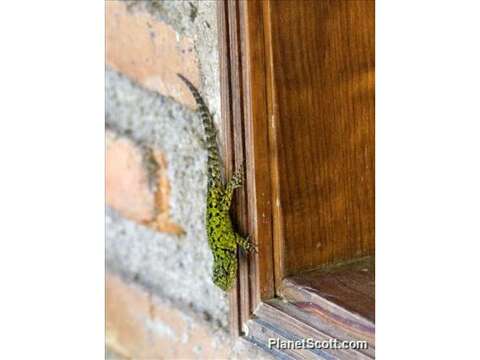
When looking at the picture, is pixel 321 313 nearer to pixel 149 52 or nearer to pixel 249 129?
pixel 249 129

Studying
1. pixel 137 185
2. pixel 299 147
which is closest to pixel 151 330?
pixel 137 185

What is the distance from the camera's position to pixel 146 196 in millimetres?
1329

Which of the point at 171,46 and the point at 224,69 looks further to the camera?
the point at 171,46

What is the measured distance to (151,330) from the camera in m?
1.38

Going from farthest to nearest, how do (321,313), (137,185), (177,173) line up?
(137,185) < (177,173) < (321,313)

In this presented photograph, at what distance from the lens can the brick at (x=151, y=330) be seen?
1227 millimetres

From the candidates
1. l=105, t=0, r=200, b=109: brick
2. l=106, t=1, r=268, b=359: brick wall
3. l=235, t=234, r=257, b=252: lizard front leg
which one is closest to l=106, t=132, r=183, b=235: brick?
l=106, t=1, r=268, b=359: brick wall

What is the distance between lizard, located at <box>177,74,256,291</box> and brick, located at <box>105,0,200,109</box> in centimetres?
5

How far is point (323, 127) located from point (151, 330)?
499mm

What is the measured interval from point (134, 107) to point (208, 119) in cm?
26

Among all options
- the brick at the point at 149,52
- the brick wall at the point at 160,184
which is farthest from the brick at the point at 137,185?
the brick at the point at 149,52
